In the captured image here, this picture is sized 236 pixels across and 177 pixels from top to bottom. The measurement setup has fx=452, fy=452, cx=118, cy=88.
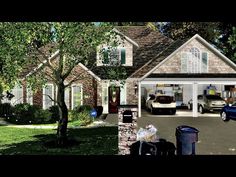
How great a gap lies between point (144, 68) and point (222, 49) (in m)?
19.0

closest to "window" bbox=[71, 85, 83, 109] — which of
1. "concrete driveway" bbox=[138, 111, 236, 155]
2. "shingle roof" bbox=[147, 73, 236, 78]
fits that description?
"concrete driveway" bbox=[138, 111, 236, 155]

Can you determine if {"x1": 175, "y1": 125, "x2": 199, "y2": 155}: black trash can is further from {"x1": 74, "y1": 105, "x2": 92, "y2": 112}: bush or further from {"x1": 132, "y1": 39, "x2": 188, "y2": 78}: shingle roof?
{"x1": 132, "y1": 39, "x2": 188, "y2": 78}: shingle roof

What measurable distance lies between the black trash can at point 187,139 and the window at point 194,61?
1780cm

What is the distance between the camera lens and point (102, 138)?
73.0ft

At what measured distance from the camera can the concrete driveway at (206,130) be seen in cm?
1858

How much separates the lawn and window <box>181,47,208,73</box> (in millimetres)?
9281

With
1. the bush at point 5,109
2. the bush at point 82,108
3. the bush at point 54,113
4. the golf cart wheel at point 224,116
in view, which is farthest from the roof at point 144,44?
the bush at point 5,109

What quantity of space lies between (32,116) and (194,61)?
12189mm

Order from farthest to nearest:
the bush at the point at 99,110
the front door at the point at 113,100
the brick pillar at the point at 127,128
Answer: the front door at the point at 113,100 < the bush at the point at 99,110 < the brick pillar at the point at 127,128

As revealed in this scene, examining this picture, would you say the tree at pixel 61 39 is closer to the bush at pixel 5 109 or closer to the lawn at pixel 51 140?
the lawn at pixel 51 140

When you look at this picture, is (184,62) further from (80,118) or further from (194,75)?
(80,118)
